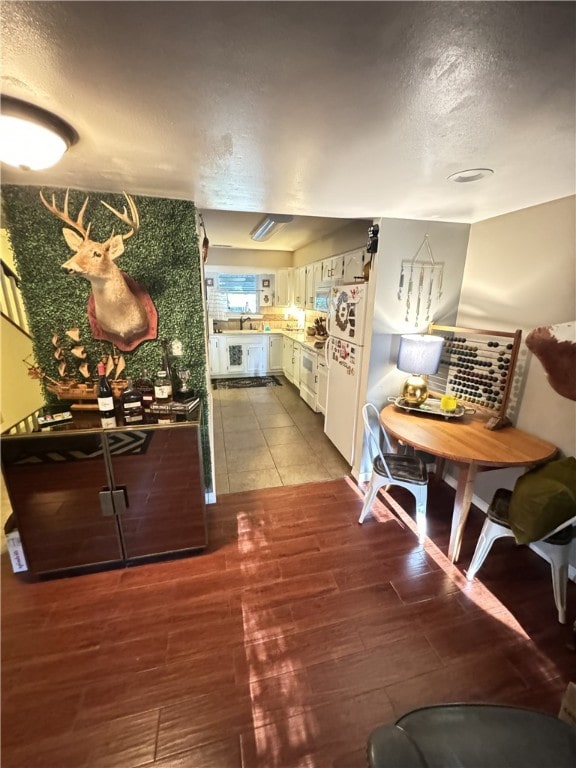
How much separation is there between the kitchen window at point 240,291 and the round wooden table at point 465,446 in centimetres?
454

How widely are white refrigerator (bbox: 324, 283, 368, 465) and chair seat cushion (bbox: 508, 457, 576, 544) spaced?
4.43 feet

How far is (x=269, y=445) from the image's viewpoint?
3428 millimetres

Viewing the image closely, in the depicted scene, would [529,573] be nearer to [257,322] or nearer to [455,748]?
[455,748]

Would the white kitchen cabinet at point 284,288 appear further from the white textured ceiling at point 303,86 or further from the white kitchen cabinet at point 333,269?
the white textured ceiling at point 303,86

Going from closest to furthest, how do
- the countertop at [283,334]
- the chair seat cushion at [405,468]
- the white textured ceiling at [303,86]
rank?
1. the white textured ceiling at [303,86]
2. the chair seat cushion at [405,468]
3. the countertop at [283,334]

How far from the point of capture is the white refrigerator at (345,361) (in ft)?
8.59

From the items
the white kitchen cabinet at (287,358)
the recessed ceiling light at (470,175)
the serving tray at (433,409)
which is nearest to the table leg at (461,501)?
the serving tray at (433,409)

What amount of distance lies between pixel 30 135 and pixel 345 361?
2.42 m

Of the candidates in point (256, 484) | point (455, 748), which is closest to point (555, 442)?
point (455, 748)

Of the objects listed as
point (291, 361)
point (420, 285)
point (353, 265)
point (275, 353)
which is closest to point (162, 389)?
point (420, 285)

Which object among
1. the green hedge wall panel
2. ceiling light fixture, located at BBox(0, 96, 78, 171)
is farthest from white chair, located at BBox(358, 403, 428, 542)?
ceiling light fixture, located at BBox(0, 96, 78, 171)

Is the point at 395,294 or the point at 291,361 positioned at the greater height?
the point at 395,294

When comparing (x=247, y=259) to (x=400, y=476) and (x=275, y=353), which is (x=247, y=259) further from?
(x=400, y=476)

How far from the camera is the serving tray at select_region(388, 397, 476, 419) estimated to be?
221cm
